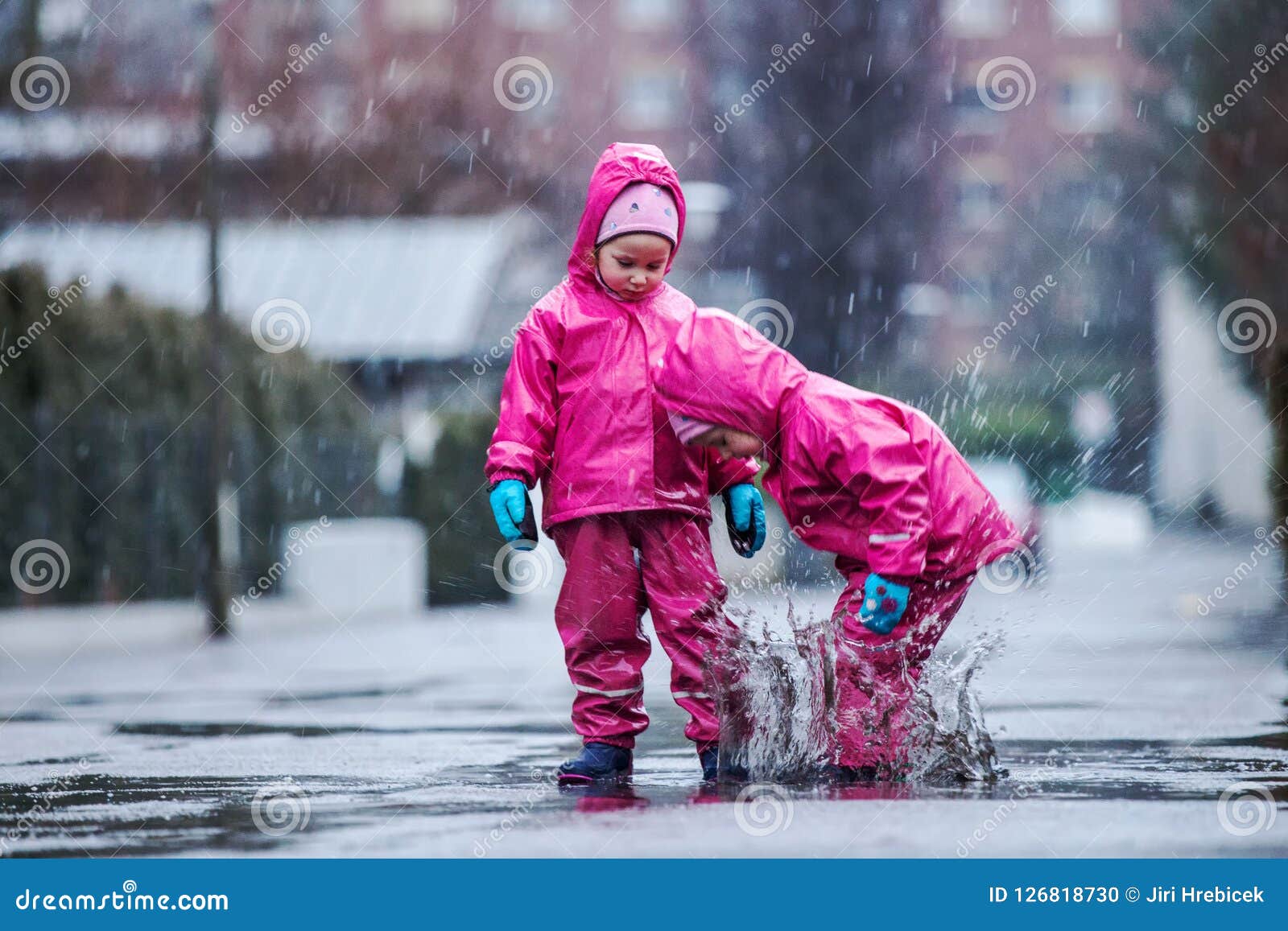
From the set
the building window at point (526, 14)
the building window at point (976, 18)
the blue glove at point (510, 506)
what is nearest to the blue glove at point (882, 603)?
the blue glove at point (510, 506)

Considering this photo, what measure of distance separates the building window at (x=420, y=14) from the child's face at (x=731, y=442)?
23051 millimetres

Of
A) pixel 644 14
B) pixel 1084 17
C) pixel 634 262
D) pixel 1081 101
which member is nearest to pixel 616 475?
pixel 634 262

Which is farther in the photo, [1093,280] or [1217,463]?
[1093,280]

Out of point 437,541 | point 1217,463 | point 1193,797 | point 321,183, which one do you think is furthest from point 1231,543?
point 1193,797

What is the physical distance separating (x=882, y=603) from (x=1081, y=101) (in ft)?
147

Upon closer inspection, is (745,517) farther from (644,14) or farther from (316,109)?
(644,14)

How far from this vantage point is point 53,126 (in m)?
18.8

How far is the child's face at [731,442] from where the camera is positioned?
166 inches

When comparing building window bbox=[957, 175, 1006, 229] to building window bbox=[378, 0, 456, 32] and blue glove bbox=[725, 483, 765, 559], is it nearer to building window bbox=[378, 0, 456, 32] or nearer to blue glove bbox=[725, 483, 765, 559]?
building window bbox=[378, 0, 456, 32]

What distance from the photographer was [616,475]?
14.7 feet

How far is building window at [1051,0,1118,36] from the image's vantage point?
38231 mm

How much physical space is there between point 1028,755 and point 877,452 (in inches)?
54.0

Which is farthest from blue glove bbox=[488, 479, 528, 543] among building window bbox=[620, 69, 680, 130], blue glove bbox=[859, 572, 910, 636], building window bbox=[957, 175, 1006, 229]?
building window bbox=[620, 69, 680, 130]

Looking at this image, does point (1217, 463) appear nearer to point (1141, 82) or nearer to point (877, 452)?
point (1141, 82)
